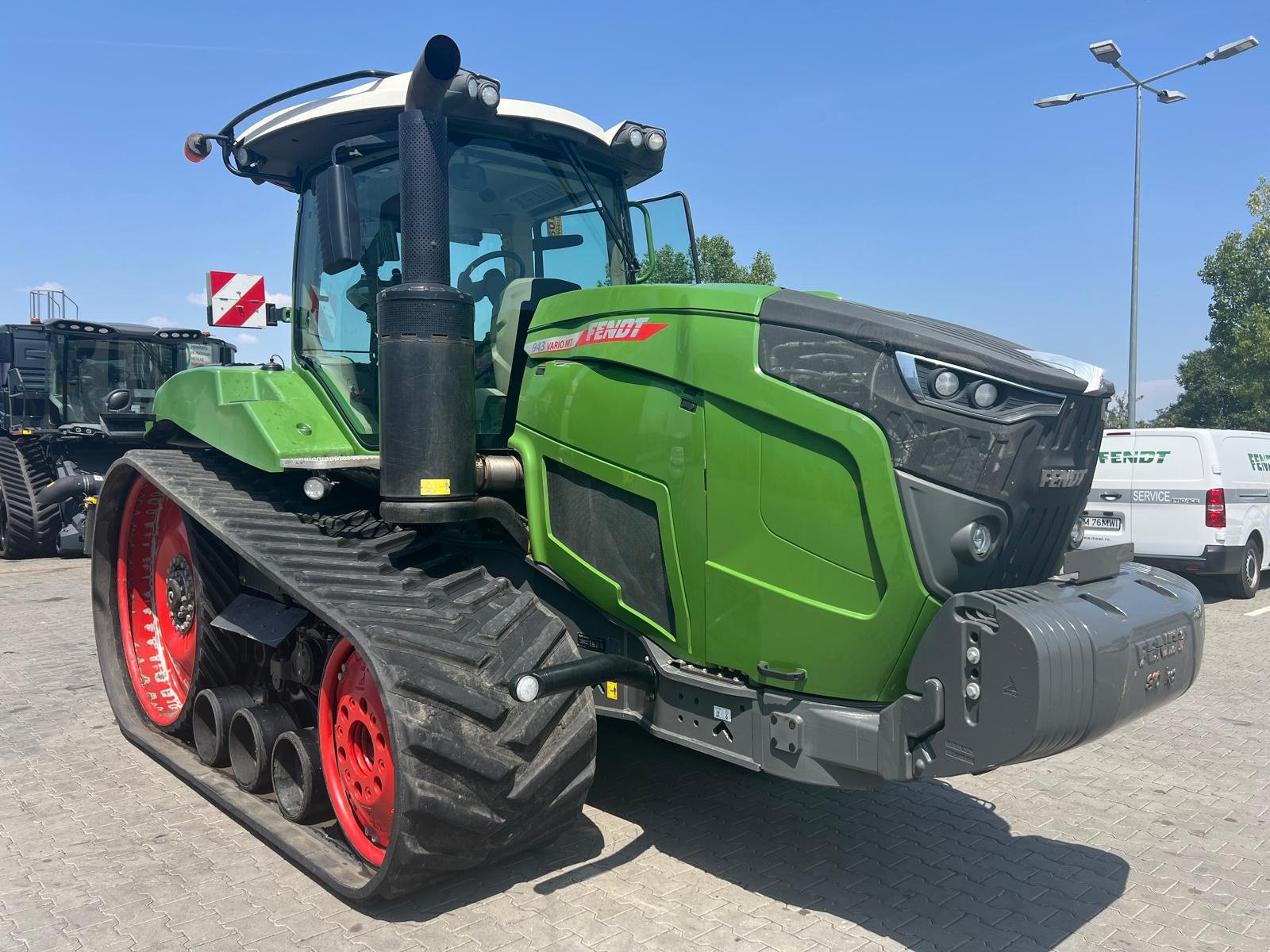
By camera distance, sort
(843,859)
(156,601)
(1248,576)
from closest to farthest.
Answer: (843,859), (156,601), (1248,576)

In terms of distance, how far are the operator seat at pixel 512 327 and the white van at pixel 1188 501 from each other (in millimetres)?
8246

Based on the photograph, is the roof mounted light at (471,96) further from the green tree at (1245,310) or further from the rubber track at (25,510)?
the green tree at (1245,310)

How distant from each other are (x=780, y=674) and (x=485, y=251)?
2191mm

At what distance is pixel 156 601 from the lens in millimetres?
5645

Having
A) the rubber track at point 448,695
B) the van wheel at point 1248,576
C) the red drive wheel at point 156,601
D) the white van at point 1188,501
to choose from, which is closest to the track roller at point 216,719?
the red drive wheel at point 156,601

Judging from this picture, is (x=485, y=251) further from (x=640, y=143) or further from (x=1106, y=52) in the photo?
(x=1106, y=52)

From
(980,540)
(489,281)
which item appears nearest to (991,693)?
(980,540)

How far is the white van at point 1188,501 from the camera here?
34.9 feet

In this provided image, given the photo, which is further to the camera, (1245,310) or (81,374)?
(1245,310)

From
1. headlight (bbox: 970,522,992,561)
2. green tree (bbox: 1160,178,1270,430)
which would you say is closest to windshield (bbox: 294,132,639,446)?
headlight (bbox: 970,522,992,561)

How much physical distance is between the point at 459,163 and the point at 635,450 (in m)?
1.50

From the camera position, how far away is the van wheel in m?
11.2

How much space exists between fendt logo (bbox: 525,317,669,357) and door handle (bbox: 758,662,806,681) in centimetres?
117

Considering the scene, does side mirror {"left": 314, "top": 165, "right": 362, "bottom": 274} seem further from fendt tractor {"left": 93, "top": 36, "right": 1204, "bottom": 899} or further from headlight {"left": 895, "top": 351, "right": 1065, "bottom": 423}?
headlight {"left": 895, "top": 351, "right": 1065, "bottom": 423}
